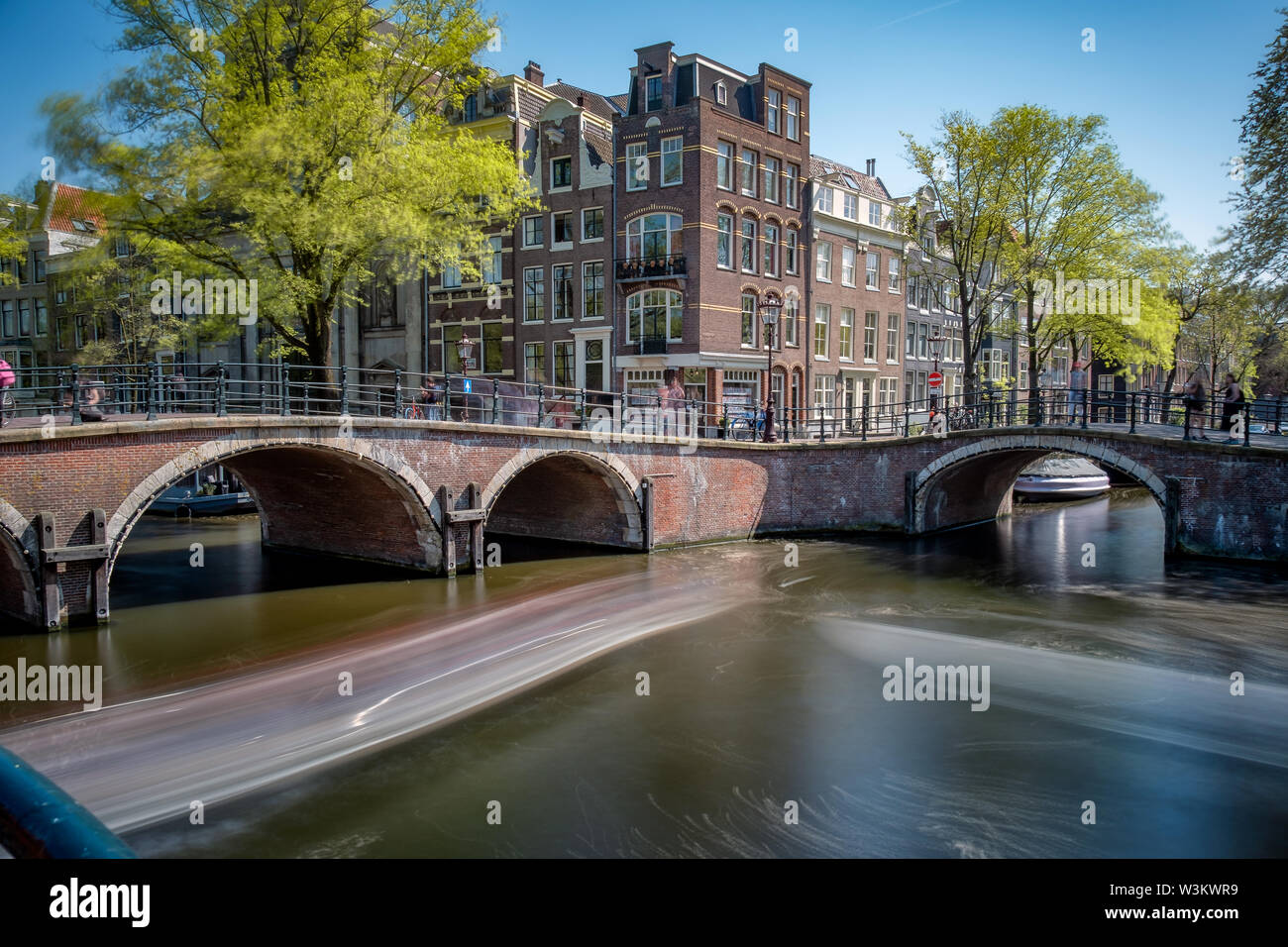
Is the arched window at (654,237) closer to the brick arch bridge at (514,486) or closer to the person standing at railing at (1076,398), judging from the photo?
the brick arch bridge at (514,486)

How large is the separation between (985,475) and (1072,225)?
9.11m

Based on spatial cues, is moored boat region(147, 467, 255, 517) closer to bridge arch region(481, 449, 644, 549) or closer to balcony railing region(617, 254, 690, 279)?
bridge arch region(481, 449, 644, 549)

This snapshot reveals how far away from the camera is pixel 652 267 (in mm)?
29906

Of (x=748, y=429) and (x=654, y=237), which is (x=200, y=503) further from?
(x=748, y=429)

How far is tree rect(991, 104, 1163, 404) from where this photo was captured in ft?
91.0

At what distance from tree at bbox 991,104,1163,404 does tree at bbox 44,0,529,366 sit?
17983mm

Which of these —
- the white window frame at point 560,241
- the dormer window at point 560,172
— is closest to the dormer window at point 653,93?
the dormer window at point 560,172

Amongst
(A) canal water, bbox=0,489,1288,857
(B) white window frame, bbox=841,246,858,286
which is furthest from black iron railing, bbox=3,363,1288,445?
(B) white window frame, bbox=841,246,858,286

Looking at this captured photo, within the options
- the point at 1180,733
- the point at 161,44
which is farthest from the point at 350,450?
the point at 1180,733

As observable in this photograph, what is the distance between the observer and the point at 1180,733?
10422 mm

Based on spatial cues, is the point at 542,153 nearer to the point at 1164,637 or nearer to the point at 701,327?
the point at 701,327
